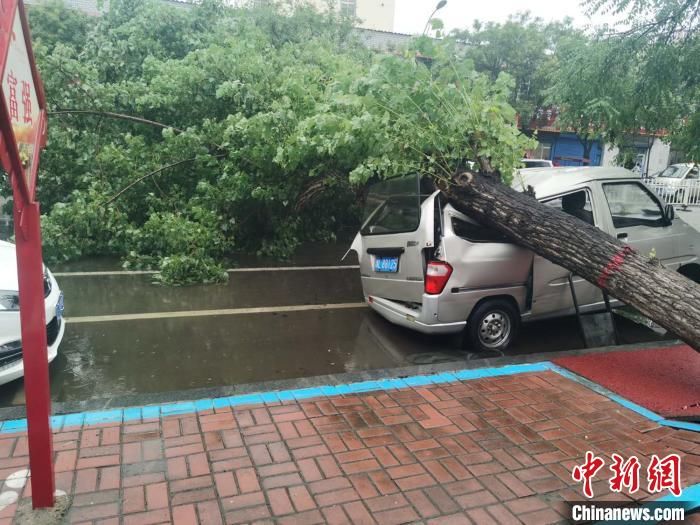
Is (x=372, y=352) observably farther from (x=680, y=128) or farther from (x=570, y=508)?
(x=680, y=128)

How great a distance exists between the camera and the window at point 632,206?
6.25 meters

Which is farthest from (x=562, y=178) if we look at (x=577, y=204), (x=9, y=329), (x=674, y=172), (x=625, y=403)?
(x=674, y=172)

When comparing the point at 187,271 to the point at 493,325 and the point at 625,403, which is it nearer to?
the point at 493,325

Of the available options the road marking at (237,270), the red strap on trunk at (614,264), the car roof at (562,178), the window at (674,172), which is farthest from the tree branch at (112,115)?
the window at (674,172)

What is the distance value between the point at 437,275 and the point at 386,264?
74 cm

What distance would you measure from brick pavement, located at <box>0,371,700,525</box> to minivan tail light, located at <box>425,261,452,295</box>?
1.22 m

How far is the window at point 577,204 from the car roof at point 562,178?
107 millimetres

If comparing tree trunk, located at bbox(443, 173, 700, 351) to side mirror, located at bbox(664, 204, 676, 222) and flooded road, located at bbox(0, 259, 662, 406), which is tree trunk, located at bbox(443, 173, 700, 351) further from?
side mirror, located at bbox(664, 204, 676, 222)

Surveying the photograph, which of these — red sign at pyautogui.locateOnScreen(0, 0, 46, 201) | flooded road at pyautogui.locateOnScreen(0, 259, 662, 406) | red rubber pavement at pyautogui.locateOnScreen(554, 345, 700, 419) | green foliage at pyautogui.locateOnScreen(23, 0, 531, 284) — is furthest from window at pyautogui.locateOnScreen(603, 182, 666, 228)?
red sign at pyautogui.locateOnScreen(0, 0, 46, 201)

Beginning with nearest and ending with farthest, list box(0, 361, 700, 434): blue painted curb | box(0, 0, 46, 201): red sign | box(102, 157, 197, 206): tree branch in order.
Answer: box(0, 0, 46, 201): red sign
box(0, 361, 700, 434): blue painted curb
box(102, 157, 197, 206): tree branch

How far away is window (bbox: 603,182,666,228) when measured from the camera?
20.5 ft

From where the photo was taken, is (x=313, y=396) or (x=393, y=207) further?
(x=393, y=207)

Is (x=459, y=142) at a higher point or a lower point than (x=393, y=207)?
higher

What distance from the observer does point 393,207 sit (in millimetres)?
6031
